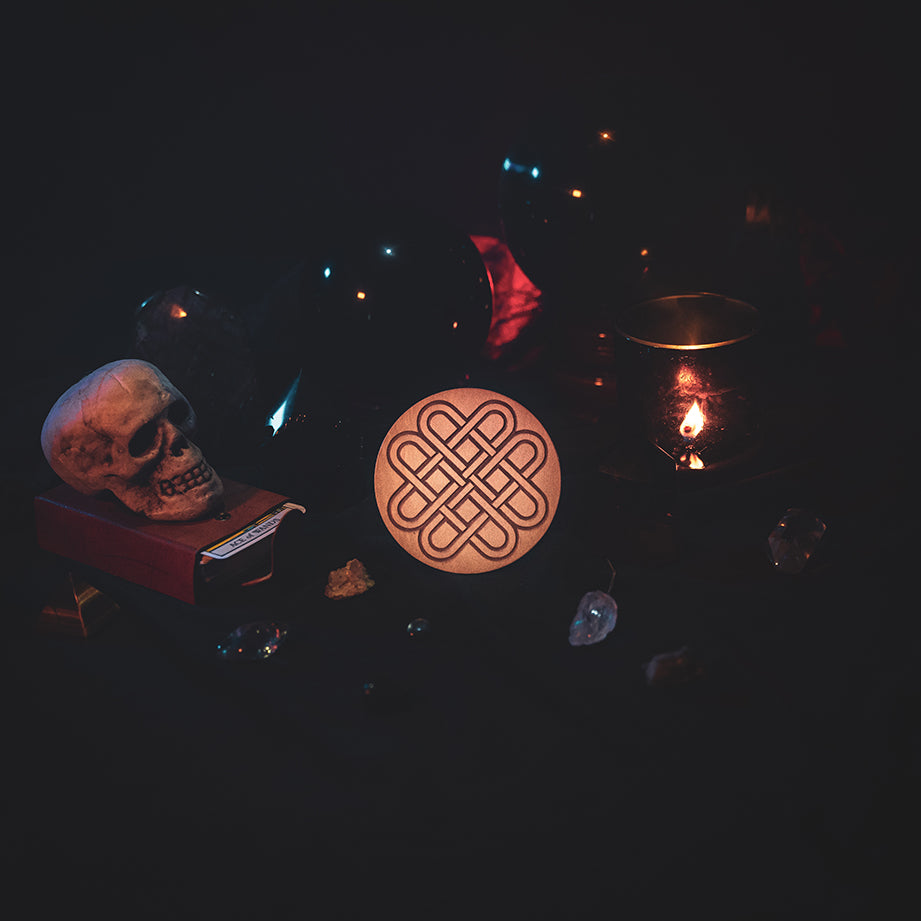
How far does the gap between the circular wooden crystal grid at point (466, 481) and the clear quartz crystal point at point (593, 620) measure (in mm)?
148

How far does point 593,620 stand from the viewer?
123 cm

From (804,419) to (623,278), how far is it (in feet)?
1.66

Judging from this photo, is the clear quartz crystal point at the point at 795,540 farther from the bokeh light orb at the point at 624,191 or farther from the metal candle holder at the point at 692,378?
the bokeh light orb at the point at 624,191

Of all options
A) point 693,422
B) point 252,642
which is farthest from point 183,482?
point 693,422

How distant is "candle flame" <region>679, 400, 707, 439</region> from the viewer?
57.6 inches

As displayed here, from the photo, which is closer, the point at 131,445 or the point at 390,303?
the point at 131,445

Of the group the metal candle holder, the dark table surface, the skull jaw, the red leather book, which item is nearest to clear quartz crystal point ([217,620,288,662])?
the dark table surface

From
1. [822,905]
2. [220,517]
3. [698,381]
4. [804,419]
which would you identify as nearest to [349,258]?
[220,517]

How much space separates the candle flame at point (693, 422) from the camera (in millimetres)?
1463

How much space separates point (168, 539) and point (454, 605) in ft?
1.56

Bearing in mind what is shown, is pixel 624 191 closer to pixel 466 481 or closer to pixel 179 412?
pixel 466 481

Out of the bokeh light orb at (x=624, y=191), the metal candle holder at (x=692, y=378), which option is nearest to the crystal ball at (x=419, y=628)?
the metal candle holder at (x=692, y=378)

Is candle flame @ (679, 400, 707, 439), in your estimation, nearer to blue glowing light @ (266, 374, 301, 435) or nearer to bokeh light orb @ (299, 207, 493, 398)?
bokeh light orb @ (299, 207, 493, 398)

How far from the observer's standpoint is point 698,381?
144 centimetres
